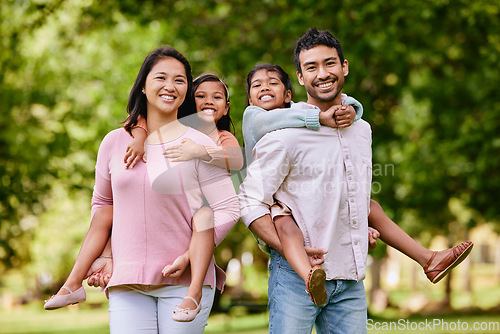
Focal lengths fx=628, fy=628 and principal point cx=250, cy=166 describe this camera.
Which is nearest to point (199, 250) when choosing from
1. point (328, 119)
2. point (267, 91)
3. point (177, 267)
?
point (177, 267)

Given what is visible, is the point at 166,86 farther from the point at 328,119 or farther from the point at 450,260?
the point at 450,260

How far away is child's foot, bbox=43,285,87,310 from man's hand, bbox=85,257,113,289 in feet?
0.32

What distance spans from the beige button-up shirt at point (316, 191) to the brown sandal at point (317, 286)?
0.21 m

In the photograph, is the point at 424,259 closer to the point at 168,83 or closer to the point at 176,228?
the point at 176,228

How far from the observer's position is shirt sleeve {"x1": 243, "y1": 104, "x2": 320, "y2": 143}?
10.0 feet

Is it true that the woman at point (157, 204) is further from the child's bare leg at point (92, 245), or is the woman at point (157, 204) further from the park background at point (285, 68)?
the park background at point (285, 68)

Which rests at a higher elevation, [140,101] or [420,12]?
[420,12]

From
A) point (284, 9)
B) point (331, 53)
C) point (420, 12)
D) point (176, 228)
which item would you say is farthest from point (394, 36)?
point (176, 228)

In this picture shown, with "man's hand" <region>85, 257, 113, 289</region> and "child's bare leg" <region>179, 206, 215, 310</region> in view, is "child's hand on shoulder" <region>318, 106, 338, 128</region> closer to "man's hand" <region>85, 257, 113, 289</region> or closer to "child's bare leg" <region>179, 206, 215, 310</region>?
"child's bare leg" <region>179, 206, 215, 310</region>

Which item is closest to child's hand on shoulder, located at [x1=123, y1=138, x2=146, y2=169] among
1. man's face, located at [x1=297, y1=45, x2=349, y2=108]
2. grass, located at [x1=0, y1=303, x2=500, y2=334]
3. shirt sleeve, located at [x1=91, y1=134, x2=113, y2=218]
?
shirt sleeve, located at [x1=91, y1=134, x2=113, y2=218]

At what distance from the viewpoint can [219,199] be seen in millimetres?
2986

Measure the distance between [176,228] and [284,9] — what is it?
791 cm

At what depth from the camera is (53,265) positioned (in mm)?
21438

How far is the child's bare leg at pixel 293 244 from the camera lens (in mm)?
2812
